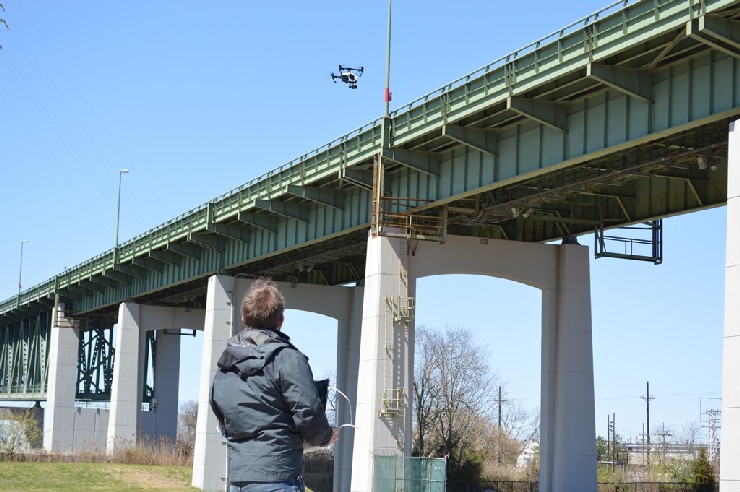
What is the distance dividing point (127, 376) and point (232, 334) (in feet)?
62.7

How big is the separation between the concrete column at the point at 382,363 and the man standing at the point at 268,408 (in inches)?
1408

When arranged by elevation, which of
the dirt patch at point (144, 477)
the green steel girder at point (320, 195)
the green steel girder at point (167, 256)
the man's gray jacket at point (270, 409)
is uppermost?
the green steel girder at point (320, 195)

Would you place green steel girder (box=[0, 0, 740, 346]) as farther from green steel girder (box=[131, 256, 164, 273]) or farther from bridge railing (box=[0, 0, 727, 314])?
green steel girder (box=[131, 256, 164, 273])

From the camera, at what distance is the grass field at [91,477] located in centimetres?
5728

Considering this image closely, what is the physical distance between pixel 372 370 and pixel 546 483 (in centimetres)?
751

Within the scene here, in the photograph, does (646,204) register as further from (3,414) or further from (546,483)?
(3,414)

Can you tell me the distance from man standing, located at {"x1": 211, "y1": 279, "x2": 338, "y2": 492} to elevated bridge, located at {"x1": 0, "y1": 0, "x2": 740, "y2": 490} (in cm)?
2326

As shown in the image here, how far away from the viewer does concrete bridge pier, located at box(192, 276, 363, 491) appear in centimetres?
5894

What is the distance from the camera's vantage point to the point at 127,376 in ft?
253

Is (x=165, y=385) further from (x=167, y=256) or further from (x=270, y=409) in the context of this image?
(x=270, y=409)

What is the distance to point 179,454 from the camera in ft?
237

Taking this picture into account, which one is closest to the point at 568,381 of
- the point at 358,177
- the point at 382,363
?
the point at 382,363

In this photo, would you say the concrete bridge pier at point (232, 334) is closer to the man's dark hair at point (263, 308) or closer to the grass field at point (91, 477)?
the grass field at point (91, 477)

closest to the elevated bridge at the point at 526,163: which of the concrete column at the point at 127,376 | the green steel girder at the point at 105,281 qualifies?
the concrete column at the point at 127,376
